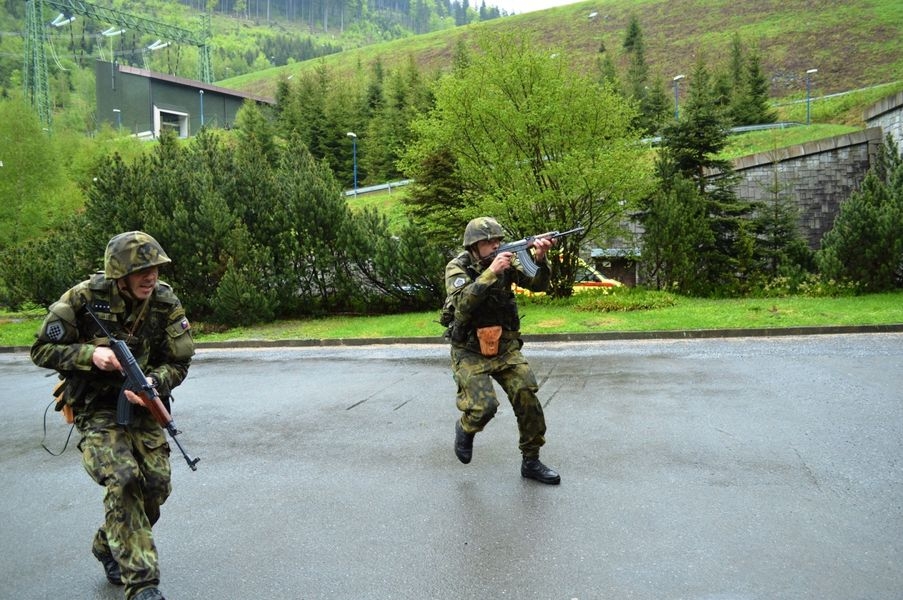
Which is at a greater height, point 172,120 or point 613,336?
point 172,120

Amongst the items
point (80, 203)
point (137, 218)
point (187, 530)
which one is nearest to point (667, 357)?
point (187, 530)

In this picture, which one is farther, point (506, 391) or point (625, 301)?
point (625, 301)

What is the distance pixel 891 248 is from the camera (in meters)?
16.5

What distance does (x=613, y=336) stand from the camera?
561 inches

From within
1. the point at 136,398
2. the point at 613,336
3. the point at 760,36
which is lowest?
the point at 613,336

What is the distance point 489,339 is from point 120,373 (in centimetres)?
253

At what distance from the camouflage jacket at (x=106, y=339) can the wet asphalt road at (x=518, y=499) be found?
1.10 meters

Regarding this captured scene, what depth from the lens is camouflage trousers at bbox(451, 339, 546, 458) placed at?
515 cm

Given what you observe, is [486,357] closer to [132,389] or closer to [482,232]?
[482,232]

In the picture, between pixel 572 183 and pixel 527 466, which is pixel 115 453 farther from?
pixel 572 183

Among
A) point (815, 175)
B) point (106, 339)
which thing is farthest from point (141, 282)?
point (815, 175)

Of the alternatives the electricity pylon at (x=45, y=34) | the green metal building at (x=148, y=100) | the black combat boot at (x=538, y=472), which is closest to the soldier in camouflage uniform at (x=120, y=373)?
the black combat boot at (x=538, y=472)

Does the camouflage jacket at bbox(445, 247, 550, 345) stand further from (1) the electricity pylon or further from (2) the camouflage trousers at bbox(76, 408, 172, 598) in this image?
(1) the electricity pylon

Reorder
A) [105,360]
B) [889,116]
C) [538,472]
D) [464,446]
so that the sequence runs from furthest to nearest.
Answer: [889,116], [464,446], [538,472], [105,360]
